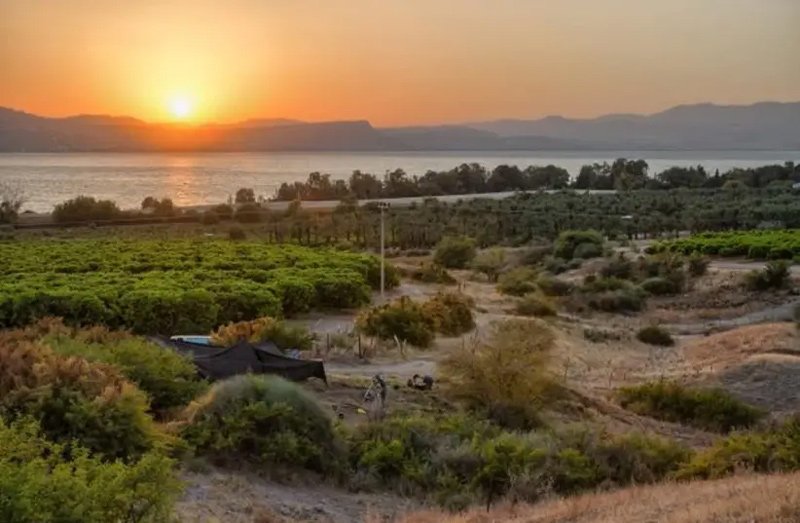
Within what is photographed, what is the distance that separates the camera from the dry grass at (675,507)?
886cm

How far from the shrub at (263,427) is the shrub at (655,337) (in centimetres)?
2135

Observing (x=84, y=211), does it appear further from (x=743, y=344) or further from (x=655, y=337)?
(x=743, y=344)

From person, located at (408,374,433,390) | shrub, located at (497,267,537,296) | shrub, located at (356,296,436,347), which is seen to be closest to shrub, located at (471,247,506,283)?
shrub, located at (497,267,537,296)

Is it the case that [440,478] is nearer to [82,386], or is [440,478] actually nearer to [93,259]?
[82,386]

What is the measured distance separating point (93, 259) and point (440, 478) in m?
31.2

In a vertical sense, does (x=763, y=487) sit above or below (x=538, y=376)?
above

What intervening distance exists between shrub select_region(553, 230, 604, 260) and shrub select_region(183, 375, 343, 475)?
147 ft

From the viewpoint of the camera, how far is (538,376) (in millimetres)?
21219

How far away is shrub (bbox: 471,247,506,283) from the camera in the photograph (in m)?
56.0

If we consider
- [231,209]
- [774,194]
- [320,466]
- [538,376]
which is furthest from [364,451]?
[774,194]

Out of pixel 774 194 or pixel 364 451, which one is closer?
pixel 364 451

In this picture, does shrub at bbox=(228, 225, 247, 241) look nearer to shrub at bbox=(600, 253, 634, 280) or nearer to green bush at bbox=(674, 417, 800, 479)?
shrub at bbox=(600, 253, 634, 280)

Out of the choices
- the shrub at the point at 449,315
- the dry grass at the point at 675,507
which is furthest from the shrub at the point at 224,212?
the dry grass at the point at 675,507

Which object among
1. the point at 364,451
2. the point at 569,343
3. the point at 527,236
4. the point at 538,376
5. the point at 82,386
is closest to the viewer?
the point at 82,386
